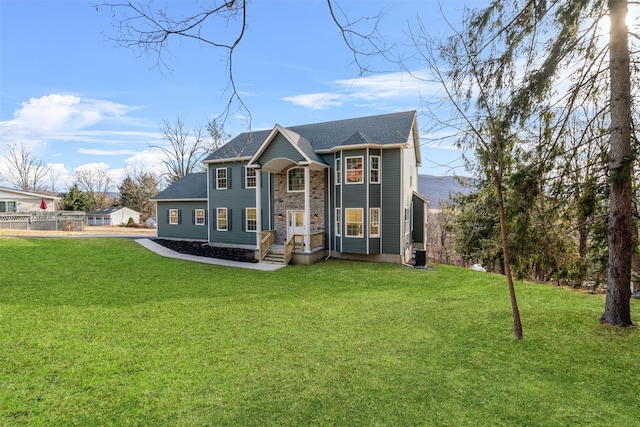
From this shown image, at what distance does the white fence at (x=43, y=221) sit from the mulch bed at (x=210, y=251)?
1133 cm

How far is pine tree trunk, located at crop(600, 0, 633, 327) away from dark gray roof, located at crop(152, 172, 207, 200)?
63.8 ft

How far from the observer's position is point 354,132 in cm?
1620

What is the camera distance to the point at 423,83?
5488 mm

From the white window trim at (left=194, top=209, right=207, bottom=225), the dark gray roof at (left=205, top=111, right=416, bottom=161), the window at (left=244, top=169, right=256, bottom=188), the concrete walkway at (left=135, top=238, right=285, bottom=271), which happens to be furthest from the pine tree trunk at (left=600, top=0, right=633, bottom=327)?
the white window trim at (left=194, top=209, right=207, bottom=225)

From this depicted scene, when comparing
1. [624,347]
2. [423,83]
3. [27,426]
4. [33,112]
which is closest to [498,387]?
[624,347]

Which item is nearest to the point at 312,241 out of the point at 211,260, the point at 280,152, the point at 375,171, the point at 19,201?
the point at 375,171

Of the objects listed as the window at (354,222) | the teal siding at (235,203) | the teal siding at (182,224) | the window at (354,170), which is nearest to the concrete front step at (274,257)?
the teal siding at (235,203)

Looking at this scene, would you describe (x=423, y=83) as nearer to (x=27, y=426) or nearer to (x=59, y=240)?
(x=27, y=426)

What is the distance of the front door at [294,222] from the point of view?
635 inches

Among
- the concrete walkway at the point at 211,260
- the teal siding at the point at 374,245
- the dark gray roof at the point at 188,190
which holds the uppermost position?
the dark gray roof at the point at 188,190

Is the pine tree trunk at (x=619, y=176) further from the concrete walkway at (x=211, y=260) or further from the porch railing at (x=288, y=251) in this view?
the porch railing at (x=288, y=251)

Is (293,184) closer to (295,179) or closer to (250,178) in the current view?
(295,179)

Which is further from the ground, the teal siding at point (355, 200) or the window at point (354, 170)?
the window at point (354, 170)

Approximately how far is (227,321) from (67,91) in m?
8.26
